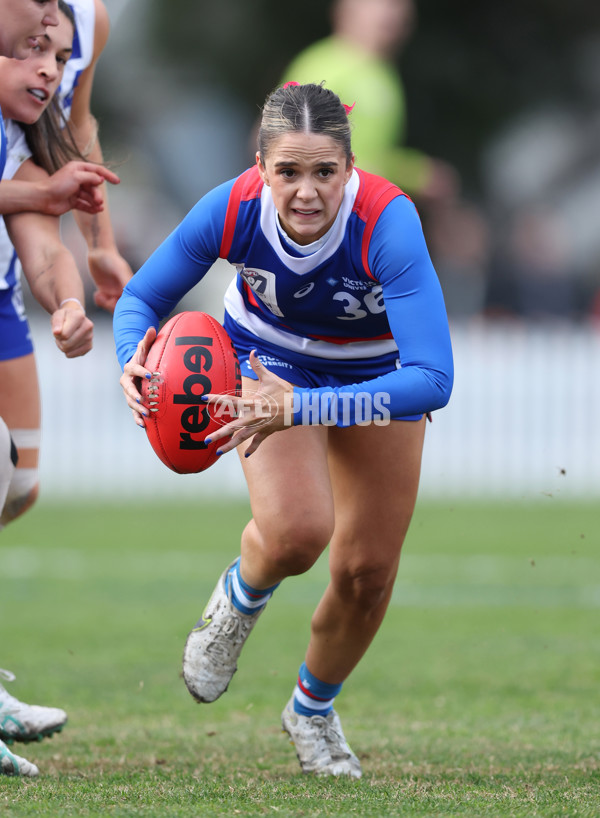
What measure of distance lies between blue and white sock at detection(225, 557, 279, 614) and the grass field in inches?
A: 21.7

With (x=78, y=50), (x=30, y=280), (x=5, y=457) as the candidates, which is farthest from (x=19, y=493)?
(x=78, y=50)

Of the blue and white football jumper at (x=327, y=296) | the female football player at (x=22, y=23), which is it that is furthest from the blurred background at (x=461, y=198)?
the female football player at (x=22, y=23)

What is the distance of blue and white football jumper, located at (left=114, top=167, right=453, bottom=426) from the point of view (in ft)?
13.0

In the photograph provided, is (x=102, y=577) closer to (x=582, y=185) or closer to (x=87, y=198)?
(x=87, y=198)

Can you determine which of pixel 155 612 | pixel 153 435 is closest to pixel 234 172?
pixel 155 612

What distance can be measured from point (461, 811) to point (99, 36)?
3170mm

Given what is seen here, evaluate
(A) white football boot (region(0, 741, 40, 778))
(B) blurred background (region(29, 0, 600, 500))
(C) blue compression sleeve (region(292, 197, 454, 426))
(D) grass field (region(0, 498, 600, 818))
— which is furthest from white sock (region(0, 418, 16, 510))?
(B) blurred background (region(29, 0, 600, 500))

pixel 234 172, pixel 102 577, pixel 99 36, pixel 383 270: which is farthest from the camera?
pixel 234 172

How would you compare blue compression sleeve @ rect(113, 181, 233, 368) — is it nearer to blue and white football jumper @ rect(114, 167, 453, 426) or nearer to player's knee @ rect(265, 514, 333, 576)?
blue and white football jumper @ rect(114, 167, 453, 426)

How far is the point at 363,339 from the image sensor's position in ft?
15.0

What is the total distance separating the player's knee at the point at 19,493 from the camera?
5.11m

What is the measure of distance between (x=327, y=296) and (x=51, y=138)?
49.1 inches

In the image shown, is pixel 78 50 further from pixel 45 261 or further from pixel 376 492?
pixel 376 492

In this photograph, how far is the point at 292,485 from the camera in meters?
4.32
